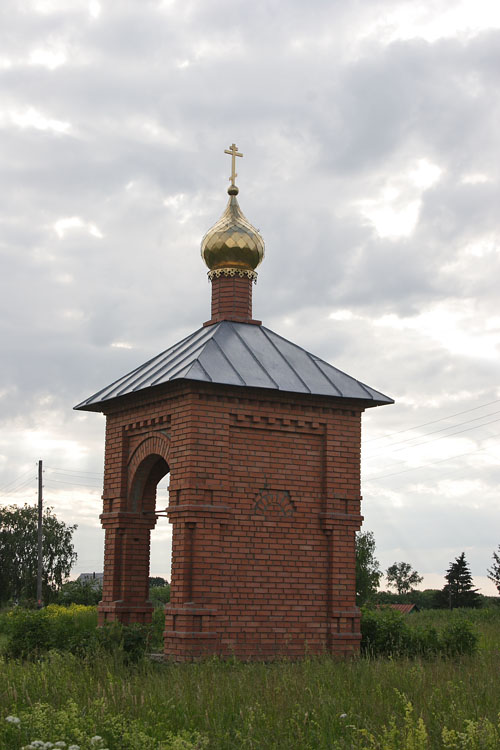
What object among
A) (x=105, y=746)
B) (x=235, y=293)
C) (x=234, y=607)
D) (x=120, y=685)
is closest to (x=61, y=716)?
(x=105, y=746)

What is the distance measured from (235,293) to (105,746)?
695 centimetres

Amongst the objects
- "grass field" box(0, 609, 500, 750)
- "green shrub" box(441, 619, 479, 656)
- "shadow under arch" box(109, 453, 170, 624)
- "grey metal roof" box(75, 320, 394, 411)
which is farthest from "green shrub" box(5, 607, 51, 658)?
"green shrub" box(441, 619, 479, 656)

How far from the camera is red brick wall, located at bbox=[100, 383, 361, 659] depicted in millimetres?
9469

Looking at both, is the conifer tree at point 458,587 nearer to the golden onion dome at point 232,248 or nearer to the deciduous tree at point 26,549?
the deciduous tree at point 26,549

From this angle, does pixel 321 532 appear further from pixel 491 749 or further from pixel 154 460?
pixel 491 749

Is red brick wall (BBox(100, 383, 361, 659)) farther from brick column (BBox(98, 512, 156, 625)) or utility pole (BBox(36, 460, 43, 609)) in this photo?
utility pole (BBox(36, 460, 43, 609))

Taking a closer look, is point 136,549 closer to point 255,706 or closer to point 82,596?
point 255,706

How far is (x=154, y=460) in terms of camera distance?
11.0m

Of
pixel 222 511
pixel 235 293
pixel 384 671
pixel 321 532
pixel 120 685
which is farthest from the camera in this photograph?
pixel 235 293

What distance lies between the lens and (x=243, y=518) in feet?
32.2

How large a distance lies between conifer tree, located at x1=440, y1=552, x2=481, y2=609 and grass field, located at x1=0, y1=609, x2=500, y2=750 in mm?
25529

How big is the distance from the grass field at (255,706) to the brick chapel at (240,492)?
1.27 m

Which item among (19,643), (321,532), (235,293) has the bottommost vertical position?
(19,643)

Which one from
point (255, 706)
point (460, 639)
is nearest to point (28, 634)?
point (255, 706)
